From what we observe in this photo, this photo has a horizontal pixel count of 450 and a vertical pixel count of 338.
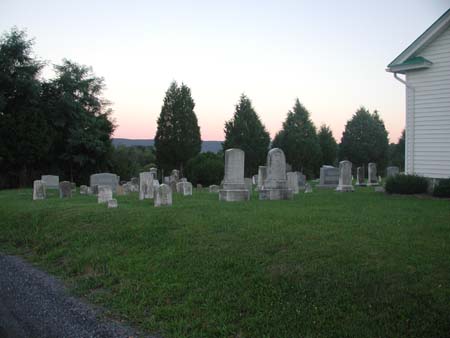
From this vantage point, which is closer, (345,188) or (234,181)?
(234,181)

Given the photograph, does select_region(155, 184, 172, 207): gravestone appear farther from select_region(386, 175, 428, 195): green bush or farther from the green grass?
select_region(386, 175, 428, 195): green bush

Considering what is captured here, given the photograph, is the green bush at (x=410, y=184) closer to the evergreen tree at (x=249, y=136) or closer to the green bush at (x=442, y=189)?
the green bush at (x=442, y=189)

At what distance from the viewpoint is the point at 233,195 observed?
15.1m

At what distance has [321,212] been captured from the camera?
10.9 meters

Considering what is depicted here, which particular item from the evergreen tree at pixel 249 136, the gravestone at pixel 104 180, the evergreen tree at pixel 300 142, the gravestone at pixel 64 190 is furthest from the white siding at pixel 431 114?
the evergreen tree at pixel 300 142

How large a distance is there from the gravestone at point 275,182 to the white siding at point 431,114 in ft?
17.4

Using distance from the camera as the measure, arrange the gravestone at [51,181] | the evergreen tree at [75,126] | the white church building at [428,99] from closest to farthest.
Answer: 1. the white church building at [428,99]
2. the gravestone at [51,181]
3. the evergreen tree at [75,126]

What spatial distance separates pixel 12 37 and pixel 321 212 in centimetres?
3134

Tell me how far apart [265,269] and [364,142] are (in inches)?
1749

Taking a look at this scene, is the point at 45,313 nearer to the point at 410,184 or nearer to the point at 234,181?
the point at 234,181

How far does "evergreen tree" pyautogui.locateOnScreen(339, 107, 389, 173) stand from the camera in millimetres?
48062

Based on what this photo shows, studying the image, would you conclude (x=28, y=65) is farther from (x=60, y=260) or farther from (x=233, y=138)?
(x=60, y=260)

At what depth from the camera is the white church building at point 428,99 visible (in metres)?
15.7

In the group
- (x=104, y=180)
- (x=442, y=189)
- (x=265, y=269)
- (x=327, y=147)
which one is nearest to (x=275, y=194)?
(x=442, y=189)
